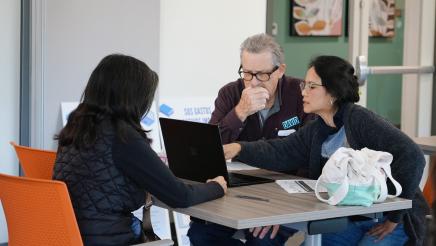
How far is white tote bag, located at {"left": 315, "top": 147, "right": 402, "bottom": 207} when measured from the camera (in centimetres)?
235

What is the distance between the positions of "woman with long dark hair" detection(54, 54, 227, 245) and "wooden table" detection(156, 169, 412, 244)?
9 cm

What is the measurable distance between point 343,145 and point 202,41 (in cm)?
199

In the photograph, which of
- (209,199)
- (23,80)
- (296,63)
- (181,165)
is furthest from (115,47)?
(296,63)

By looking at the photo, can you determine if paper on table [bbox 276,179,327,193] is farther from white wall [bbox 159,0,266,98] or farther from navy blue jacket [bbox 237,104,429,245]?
white wall [bbox 159,0,266,98]

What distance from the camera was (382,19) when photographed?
614 centimetres

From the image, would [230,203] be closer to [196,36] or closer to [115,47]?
[115,47]

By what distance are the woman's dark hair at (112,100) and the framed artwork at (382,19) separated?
4.02 meters

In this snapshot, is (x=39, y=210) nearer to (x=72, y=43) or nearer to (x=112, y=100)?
(x=112, y=100)

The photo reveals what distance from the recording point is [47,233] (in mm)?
2102

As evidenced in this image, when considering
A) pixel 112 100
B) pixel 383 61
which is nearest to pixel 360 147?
pixel 112 100

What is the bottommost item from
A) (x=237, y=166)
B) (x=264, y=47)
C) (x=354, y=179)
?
(x=237, y=166)

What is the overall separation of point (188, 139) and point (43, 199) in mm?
817

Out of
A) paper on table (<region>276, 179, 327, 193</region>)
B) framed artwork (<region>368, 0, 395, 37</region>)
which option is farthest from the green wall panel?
paper on table (<region>276, 179, 327, 193</region>)

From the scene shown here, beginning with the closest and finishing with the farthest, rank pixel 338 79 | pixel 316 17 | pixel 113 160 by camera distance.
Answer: pixel 113 160
pixel 338 79
pixel 316 17
